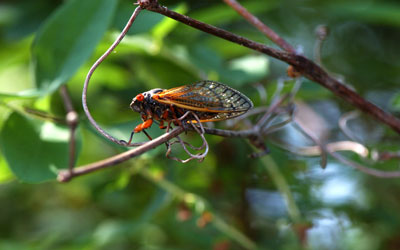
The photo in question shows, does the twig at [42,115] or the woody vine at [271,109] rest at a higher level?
the woody vine at [271,109]

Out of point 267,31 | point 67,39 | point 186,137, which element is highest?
point 267,31

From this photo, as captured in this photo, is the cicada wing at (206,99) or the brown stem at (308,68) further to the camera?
the cicada wing at (206,99)

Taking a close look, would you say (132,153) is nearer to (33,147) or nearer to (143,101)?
(143,101)

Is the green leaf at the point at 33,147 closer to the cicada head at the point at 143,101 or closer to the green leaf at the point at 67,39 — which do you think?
the green leaf at the point at 67,39

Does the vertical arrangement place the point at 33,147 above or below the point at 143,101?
below

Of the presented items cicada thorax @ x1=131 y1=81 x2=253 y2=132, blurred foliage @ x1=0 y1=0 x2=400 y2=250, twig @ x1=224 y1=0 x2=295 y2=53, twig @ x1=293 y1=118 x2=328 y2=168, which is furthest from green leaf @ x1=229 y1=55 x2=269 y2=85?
cicada thorax @ x1=131 y1=81 x2=253 y2=132

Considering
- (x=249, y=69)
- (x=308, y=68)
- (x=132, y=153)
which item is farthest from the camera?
(x=249, y=69)

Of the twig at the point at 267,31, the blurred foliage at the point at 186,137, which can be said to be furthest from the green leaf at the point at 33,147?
the twig at the point at 267,31

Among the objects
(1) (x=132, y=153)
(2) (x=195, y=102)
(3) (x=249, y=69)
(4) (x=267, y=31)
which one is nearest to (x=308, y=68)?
(4) (x=267, y=31)
